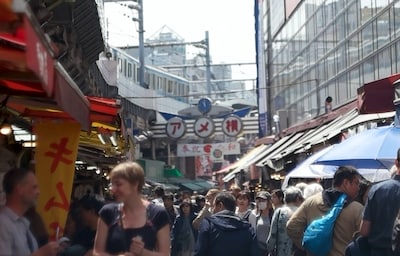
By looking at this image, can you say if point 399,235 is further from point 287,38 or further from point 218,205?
point 287,38

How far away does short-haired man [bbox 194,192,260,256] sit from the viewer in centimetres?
905

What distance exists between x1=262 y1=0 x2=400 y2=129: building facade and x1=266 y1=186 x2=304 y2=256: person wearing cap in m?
9.33

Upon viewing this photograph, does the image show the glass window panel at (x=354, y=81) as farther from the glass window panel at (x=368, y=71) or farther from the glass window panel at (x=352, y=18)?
the glass window panel at (x=352, y=18)

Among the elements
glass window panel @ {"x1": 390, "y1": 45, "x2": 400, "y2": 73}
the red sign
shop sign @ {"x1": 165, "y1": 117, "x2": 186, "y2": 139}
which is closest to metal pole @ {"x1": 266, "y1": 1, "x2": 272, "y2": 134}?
shop sign @ {"x1": 165, "y1": 117, "x2": 186, "y2": 139}

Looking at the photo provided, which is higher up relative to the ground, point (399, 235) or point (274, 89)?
point (274, 89)

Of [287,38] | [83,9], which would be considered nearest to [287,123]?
[287,38]

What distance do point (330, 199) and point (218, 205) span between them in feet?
4.37

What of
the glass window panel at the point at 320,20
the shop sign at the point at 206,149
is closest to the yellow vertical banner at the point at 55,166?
the glass window panel at the point at 320,20

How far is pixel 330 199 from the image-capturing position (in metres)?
8.91

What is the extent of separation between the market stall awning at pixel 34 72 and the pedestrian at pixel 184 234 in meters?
9.10

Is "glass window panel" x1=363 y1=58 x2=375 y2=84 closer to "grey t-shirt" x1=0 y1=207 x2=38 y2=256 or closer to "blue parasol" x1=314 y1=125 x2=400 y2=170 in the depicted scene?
"blue parasol" x1=314 y1=125 x2=400 y2=170

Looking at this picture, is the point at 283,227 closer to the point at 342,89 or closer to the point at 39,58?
the point at 39,58

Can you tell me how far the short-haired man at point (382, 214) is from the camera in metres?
7.66

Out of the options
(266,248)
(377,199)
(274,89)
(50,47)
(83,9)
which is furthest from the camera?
(274,89)
